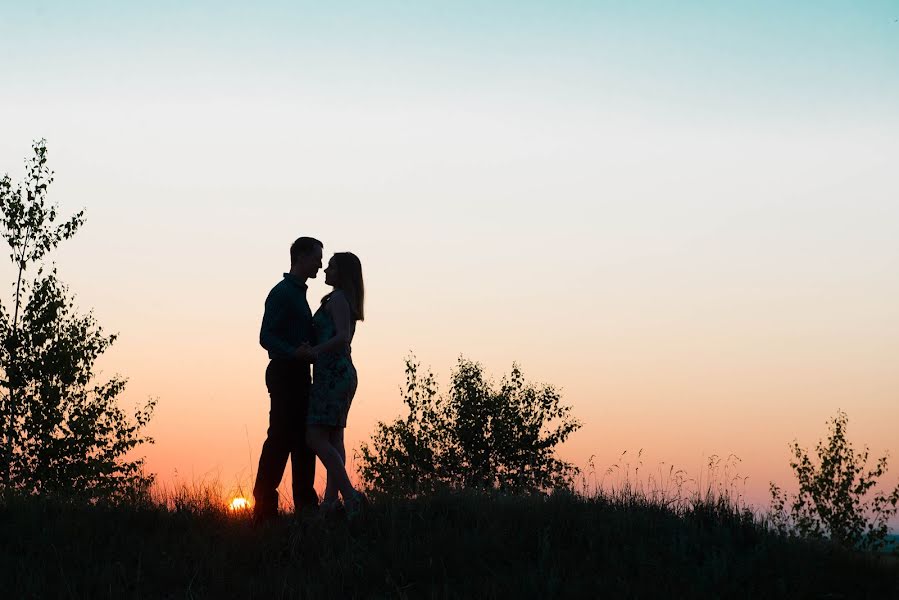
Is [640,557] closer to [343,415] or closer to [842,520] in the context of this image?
[343,415]

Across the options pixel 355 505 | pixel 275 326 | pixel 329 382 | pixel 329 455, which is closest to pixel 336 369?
pixel 329 382

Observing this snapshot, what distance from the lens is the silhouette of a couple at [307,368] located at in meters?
9.62

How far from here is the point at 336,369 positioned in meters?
9.79

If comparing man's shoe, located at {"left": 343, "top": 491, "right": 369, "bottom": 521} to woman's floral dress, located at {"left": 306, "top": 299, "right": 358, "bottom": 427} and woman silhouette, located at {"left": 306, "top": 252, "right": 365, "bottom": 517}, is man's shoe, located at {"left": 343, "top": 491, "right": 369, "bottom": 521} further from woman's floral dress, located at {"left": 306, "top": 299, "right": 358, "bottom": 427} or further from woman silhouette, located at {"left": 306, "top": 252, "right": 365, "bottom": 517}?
woman's floral dress, located at {"left": 306, "top": 299, "right": 358, "bottom": 427}

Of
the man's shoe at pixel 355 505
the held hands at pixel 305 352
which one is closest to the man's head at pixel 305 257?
the held hands at pixel 305 352

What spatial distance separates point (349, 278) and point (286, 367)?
1.12 metres

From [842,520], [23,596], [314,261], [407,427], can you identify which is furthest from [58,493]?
[842,520]

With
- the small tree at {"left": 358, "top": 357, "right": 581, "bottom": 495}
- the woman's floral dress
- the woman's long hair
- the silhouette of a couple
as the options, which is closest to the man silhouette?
the silhouette of a couple

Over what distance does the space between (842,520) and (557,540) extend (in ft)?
119

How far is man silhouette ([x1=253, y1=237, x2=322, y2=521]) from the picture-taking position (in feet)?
31.5

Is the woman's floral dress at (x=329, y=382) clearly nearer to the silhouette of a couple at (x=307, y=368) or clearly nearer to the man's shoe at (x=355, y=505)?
the silhouette of a couple at (x=307, y=368)

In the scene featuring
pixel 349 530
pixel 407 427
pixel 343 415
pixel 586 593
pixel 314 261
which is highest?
pixel 407 427

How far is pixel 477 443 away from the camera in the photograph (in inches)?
1481

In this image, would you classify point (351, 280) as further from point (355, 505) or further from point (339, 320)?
point (355, 505)
